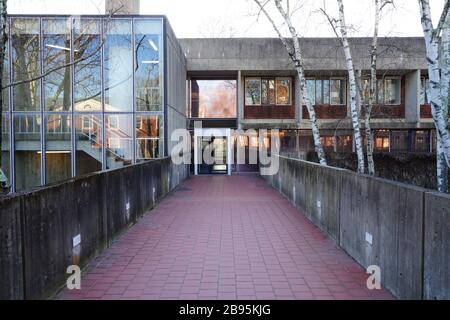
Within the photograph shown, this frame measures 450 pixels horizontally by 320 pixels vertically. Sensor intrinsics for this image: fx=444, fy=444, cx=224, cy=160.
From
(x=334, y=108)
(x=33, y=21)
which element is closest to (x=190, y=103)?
(x=334, y=108)

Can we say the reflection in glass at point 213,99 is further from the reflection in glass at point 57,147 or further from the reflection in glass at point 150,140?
the reflection in glass at point 57,147

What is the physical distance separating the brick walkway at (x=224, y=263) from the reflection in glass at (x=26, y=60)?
36.6ft

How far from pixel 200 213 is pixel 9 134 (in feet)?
39.7

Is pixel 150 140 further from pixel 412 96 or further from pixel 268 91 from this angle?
pixel 412 96

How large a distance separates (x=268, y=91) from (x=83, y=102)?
1336 centimetres

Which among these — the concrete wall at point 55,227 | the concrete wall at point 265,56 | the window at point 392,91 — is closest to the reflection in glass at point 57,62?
the concrete wall at point 265,56

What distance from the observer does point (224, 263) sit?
6.70m

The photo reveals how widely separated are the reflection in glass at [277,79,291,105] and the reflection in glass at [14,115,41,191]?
15325 mm

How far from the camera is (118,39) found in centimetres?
1925

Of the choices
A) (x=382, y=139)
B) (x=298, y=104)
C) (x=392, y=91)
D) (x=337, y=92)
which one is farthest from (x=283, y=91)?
(x=392, y=91)

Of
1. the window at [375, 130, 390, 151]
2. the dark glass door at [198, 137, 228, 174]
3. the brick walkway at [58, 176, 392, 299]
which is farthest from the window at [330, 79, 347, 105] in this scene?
the brick walkway at [58, 176, 392, 299]

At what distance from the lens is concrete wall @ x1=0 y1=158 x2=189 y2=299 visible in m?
4.18
